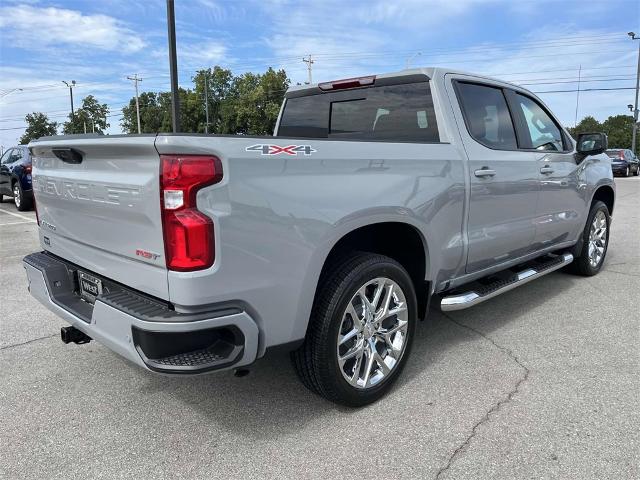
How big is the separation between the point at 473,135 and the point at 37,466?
10.3ft

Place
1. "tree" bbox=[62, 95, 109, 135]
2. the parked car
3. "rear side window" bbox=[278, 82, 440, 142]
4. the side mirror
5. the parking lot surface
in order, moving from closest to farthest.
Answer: the parking lot surface → "rear side window" bbox=[278, 82, 440, 142] → the side mirror → the parked car → "tree" bbox=[62, 95, 109, 135]

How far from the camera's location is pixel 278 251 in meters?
2.31

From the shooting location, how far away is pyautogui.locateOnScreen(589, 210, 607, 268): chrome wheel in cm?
549

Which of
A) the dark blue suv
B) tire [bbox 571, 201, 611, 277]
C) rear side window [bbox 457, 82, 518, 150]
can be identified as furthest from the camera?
the dark blue suv

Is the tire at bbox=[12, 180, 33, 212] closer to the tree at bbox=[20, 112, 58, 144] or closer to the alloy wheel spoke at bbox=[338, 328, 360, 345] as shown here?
the alloy wheel spoke at bbox=[338, 328, 360, 345]

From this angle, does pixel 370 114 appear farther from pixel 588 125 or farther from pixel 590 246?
pixel 588 125

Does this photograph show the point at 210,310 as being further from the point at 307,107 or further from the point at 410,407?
the point at 307,107

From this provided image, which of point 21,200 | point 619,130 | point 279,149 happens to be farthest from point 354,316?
point 619,130

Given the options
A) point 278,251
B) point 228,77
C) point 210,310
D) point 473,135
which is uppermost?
point 228,77

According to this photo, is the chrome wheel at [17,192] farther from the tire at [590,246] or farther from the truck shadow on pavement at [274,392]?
the tire at [590,246]

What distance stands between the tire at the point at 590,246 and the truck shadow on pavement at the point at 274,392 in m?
1.85

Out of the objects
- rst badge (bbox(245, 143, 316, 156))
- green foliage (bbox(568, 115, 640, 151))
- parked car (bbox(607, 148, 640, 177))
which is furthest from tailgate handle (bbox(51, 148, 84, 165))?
green foliage (bbox(568, 115, 640, 151))

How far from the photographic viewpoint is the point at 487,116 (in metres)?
3.82

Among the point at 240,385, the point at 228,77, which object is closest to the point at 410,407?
the point at 240,385
